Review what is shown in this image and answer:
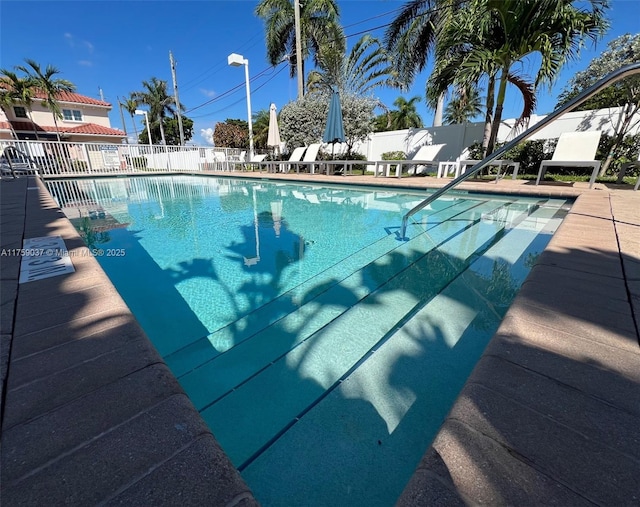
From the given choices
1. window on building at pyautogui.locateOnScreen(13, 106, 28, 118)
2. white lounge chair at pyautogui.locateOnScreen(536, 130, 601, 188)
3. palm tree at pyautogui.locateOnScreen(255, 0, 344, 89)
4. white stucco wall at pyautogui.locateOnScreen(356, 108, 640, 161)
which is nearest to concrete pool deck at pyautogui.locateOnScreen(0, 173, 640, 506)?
white lounge chair at pyautogui.locateOnScreen(536, 130, 601, 188)

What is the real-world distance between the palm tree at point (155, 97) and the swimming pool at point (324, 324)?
37202 millimetres

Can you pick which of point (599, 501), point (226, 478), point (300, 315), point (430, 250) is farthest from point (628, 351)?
point (430, 250)

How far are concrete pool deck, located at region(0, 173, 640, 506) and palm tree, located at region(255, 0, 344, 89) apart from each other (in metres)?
16.6

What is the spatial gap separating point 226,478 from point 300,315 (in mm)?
1536

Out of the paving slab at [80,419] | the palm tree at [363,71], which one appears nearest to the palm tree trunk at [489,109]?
the palm tree at [363,71]

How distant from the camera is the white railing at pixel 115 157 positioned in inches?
493

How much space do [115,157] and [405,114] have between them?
75.2 ft

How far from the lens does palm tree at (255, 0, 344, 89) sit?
13773mm

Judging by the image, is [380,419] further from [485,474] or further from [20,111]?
[20,111]

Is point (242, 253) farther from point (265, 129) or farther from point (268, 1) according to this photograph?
point (265, 129)

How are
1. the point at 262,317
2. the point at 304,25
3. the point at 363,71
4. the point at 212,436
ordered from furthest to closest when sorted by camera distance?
the point at 363,71
the point at 304,25
the point at 262,317
the point at 212,436

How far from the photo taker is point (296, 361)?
167 centimetres

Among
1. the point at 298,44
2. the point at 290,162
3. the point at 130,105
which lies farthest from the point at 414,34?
the point at 130,105

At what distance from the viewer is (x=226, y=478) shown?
64cm
